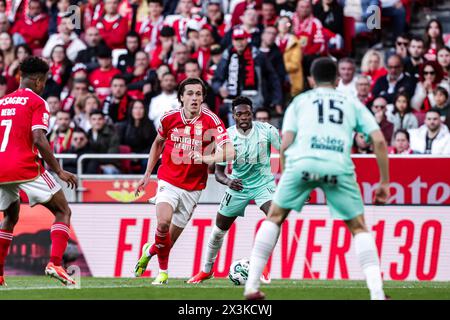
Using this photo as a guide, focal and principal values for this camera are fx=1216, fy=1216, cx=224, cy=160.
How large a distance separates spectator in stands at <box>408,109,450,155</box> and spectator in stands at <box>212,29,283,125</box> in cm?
274

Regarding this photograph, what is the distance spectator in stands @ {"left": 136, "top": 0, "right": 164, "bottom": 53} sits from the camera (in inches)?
891

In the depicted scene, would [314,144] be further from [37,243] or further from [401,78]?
[401,78]

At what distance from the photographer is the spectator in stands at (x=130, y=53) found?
22.2 metres

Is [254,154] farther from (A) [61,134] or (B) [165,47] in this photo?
(B) [165,47]

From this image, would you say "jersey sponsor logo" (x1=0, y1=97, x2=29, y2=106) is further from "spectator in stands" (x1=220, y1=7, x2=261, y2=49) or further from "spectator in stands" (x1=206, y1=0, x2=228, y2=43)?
"spectator in stands" (x1=206, y1=0, x2=228, y2=43)

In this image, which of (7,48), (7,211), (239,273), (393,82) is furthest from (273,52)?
(7,211)

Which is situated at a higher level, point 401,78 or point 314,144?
point 401,78

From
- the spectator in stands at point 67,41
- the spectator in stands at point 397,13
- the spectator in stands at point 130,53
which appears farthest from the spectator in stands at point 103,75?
the spectator in stands at point 397,13

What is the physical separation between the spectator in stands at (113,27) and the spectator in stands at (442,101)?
6343mm

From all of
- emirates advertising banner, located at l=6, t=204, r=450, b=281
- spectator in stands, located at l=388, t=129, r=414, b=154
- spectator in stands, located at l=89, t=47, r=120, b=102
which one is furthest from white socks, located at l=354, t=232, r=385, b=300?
spectator in stands, located at l=89, t=47, r=120, b=102

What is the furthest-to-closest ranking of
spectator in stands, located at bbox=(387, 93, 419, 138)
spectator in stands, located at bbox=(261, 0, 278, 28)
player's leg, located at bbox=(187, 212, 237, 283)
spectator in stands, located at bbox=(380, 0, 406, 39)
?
spectator in stands, located at bbox=(380, 0, 406, 39) → spectator in stands, located at bbox=(261, 0, 278, 28) → spectator in stands, located at bbox=(387, 93, 419, 138) → player's leg, located at bbox=(187, 212, 237, 283)

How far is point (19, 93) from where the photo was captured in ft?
42.7

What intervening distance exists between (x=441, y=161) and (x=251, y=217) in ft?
9.37
